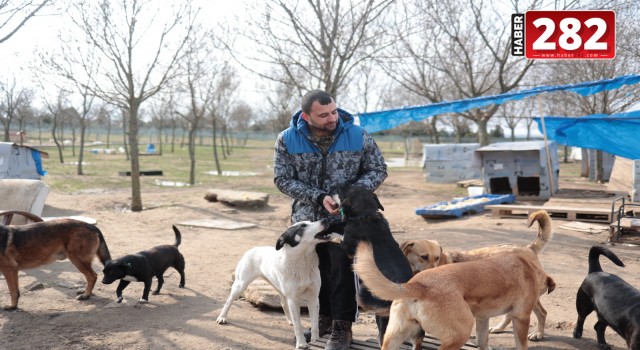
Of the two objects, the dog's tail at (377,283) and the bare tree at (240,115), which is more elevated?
the bare tree at (240,115)

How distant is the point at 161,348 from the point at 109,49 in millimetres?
11610

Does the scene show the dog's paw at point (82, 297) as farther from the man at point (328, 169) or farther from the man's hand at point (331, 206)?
the man's hand at point (331, 206)

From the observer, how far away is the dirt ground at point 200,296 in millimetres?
4926

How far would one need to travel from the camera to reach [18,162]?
51.7 ft

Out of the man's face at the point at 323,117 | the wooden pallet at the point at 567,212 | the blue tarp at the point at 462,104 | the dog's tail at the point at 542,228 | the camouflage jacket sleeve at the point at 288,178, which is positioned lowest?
the wooden pallet at the point at 567,212

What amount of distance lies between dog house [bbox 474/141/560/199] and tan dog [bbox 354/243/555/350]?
12419mm

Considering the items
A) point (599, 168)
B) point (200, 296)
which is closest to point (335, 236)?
point (200, 296)

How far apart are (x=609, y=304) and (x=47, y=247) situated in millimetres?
5942

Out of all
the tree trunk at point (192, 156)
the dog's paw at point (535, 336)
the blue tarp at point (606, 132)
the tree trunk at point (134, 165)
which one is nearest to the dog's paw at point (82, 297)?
the dog's paw at point (535, 336)

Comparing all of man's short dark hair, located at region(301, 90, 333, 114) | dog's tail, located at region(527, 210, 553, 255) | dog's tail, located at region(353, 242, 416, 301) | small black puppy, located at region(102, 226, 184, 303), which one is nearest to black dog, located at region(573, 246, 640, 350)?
dog's tail, located at region(527, 210, 553, 255)

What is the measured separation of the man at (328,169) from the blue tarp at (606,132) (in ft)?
26.1

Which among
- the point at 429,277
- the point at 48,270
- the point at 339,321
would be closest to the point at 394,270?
the point at 429,277

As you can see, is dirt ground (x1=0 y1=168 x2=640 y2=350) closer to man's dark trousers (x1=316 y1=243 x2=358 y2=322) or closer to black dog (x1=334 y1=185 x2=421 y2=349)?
man's dark trousers (x1=316 y1=243 x2=358 y2=322)

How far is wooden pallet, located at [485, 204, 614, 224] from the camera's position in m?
11.2
